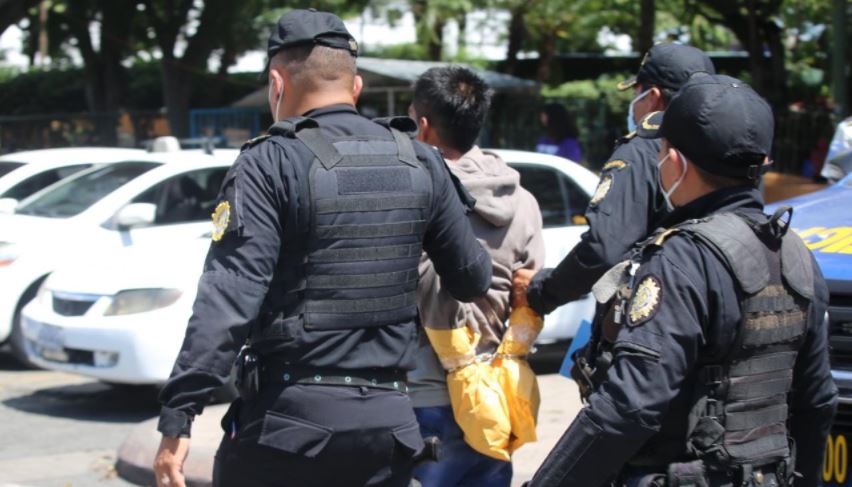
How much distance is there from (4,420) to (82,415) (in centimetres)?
44

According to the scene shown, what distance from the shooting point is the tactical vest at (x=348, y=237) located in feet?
9.14

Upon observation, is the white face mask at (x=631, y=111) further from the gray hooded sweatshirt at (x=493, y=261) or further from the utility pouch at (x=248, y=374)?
the utility pouch at (x=248, y=374)

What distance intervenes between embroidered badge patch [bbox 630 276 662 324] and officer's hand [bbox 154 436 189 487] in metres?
1.02

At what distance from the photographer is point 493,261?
3678 mm

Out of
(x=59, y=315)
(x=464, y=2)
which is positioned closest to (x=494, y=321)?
(x=59, y=315)

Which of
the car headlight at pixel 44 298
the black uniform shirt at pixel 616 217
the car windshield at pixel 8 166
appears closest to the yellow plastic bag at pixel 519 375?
the black uniform shirt at pixel 616 217

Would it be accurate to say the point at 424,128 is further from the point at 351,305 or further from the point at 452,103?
the point at 351,305

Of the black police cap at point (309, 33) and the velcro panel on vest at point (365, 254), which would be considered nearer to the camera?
the velcro panel on vest at point (365, 254)

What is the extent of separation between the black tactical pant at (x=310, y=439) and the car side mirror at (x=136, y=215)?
5169mm

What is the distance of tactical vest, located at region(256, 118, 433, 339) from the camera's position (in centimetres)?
279

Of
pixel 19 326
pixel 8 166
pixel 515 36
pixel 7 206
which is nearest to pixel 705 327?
pixel 19 326

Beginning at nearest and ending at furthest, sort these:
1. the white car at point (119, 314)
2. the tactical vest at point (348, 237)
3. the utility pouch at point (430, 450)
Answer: the tactical vest at point (348, 237) < the utility pouch at point (430, 450) < the white car at point (119, 314)

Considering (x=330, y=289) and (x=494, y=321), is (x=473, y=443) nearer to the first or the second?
(x=494, y=321)

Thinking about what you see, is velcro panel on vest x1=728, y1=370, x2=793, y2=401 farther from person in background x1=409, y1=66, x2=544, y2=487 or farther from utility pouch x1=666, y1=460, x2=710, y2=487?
person in background x1=409, y1=66, x2=544, y2=487
